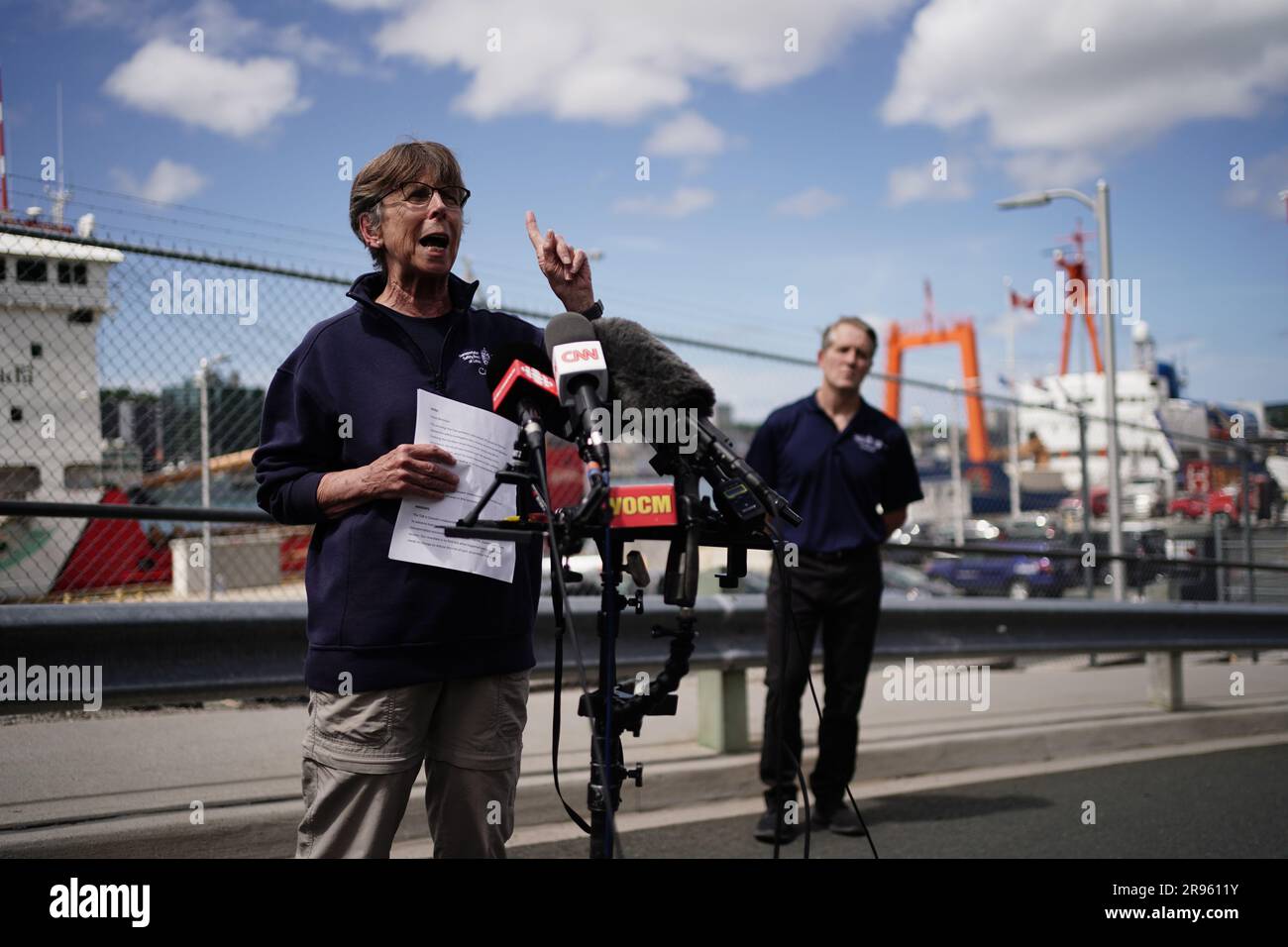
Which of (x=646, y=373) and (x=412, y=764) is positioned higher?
(x=646, y=373)

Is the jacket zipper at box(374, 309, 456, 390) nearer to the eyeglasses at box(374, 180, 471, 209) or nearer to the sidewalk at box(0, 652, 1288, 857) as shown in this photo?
the eyeglasses at box(374, 180, 471, 209)

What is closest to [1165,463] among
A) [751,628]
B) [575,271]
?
[751,628]

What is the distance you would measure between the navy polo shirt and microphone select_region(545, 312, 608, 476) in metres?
3.26

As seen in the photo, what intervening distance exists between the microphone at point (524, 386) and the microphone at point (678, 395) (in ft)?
0.48

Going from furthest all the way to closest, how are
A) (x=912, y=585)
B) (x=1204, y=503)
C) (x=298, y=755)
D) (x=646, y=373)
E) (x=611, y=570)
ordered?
(x=912, y=585)
(x=1204, y=503)
(x=298, y=755)
(x=646, y=373)
(x=611, y=570)

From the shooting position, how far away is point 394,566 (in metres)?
2.49

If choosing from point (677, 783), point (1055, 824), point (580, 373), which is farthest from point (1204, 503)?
point (580, 373)

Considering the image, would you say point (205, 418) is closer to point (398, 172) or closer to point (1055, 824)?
point (398, 172)

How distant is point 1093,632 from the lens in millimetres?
7547

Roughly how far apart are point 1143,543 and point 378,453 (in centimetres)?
1338

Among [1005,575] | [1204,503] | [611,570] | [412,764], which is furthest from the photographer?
[1005,575]

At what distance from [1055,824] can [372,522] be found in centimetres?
412
